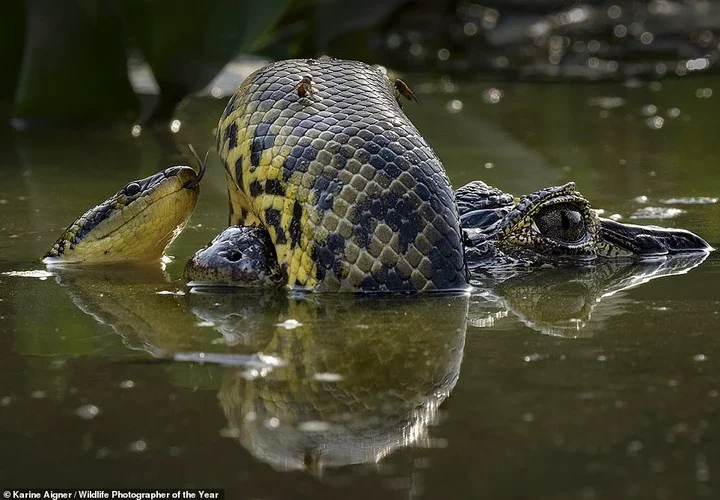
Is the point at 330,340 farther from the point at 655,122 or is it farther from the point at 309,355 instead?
the point at 655,122

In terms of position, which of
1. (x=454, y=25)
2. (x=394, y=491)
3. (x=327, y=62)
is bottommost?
(x=394, y=491)

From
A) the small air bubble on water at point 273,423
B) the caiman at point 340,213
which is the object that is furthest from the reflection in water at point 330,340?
the caiman at point 340,213

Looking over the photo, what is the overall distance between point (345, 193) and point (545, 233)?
981mm

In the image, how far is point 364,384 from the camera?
12.4 ft

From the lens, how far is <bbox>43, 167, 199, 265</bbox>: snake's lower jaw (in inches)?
224

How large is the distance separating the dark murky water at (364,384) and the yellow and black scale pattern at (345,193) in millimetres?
143

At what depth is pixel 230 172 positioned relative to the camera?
535 cm

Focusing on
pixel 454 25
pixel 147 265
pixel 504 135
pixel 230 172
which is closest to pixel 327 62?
Result: pixel 230 172

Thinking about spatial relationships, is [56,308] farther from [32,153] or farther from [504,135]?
[504,135]

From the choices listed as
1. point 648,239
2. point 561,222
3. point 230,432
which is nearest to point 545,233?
point 561,222

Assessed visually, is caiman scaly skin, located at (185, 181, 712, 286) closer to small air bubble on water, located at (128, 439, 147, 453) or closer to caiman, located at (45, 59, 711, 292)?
caiman, located at (45, 59, 711, 292)

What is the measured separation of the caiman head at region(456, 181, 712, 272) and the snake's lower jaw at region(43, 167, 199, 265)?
3.98ft

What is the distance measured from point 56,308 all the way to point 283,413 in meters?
1.62

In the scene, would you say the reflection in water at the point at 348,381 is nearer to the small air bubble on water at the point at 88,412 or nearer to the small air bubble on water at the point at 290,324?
the small air bubble on water at the point at 290,324
